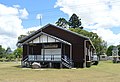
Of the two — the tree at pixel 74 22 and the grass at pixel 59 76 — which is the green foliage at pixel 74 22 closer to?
the tree at pixel 74 22

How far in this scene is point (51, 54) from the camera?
3797 cm

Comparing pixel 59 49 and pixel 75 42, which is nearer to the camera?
pixel 75 42

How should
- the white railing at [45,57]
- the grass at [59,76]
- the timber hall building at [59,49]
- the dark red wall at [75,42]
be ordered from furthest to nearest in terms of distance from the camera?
the dark red wall at [75,42] → the timber hall building at [59,49] → the white railing at [45,57] → the grass at [59,76]

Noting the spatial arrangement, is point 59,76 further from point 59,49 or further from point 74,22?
point 74,22

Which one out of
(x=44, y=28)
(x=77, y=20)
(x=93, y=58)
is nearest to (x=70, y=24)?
(x=77, y=20)

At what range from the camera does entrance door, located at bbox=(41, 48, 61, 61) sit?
35.8 m

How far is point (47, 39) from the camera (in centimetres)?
3703

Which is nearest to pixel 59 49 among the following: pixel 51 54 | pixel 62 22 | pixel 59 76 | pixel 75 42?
pixel 51 54

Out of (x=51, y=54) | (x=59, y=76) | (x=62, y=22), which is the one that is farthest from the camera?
(x=62, y=22)

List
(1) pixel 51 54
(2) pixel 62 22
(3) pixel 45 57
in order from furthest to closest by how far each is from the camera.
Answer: (2) pixel 62 22 → (1) pixel 51 54 → (3) pixel 45 57

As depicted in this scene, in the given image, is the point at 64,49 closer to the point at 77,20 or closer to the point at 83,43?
the point at 83,43

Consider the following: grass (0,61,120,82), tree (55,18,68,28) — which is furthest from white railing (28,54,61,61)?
tree (55,18,68,28)

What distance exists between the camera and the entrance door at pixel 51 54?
35844 mm

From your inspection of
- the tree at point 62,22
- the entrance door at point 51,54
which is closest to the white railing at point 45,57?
the entrance door at point 51,54
